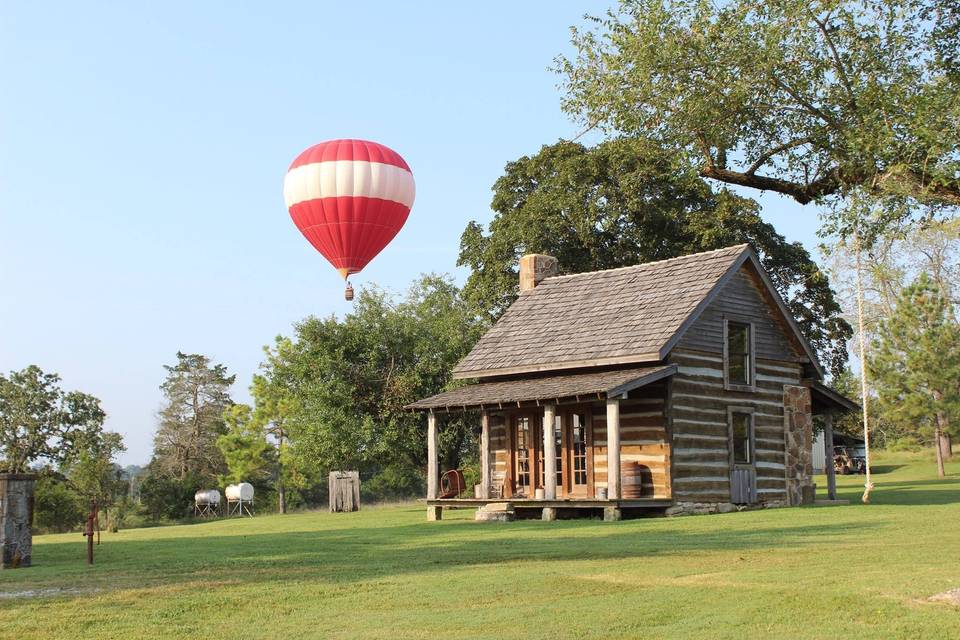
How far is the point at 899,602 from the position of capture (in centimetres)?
930

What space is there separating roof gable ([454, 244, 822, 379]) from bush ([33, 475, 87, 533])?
25435mm

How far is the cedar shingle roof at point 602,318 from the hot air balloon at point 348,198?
187 inches

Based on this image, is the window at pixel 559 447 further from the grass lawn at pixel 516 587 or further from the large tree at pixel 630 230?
the large tree at pixel 630 230

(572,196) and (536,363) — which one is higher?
(572,196)

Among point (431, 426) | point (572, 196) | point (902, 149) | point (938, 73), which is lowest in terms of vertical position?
point (431, 426)

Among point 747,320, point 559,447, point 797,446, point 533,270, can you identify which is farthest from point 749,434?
point 533,270

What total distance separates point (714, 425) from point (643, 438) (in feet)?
6.88

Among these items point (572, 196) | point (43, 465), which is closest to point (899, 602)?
point (572, 196)

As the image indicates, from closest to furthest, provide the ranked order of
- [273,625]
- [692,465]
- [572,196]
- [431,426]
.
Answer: [273,625] → [692,465] → [431,426] → [572,196]

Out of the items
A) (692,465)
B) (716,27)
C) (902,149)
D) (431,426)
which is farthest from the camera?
(431,426)

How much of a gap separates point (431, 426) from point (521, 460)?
2.54m

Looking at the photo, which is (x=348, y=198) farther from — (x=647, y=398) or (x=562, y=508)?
(x=562, y=508)

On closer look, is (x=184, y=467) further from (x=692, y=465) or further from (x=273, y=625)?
(x=273, y=625)

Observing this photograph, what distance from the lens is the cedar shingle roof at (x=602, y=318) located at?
25922mm
